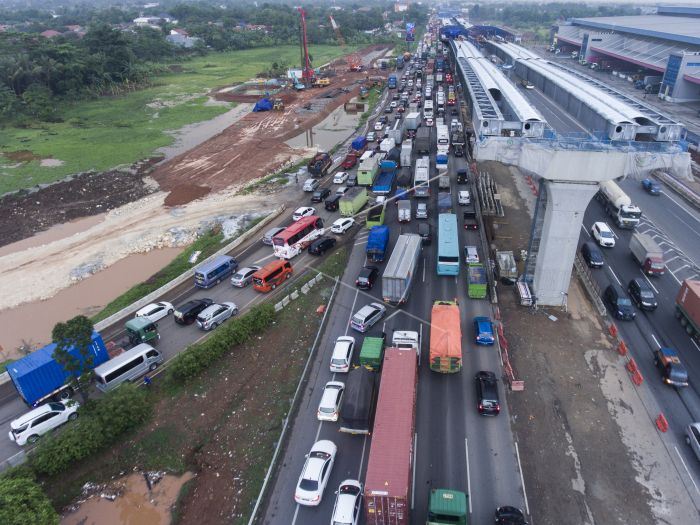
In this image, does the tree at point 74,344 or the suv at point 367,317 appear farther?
the suv at point 367,317

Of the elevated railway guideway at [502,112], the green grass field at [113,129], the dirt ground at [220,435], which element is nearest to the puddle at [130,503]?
the dirt ground at [220,435]

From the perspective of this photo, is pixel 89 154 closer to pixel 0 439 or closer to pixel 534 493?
pixel 0 439

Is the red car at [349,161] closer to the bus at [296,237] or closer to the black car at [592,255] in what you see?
the bus at [296,237]

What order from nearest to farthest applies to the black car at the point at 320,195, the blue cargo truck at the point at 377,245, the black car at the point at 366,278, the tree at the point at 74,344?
the tree at the point at 74,344 < the black car at the point at 366,278 < the blue cargo truck at the point at 377,245 < the black car at the point at 320,195

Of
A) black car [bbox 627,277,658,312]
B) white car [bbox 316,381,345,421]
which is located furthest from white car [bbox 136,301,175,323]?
black car [bbox 627,277,658,312]

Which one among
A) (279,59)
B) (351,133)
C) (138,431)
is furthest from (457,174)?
(279,59)

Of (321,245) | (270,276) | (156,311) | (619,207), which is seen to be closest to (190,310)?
(156,311)

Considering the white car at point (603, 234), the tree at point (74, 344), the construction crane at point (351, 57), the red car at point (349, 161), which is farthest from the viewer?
the construction crane at point (351, 57)
